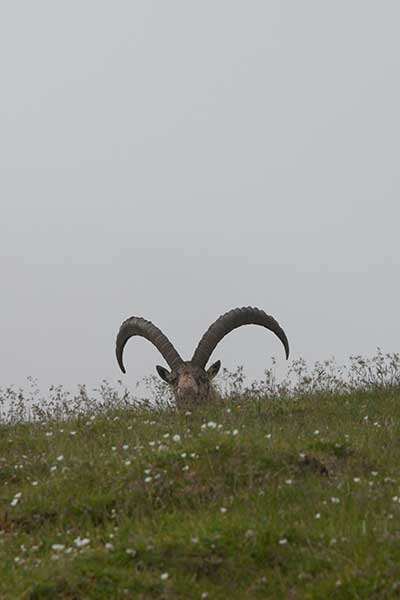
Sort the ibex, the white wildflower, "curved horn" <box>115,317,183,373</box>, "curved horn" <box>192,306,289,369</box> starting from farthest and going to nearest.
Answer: "curved horn" <box>115,317,183,373</box>, "curved horn" <box>192,306,289,369</box>, the ibex, the white wildflower

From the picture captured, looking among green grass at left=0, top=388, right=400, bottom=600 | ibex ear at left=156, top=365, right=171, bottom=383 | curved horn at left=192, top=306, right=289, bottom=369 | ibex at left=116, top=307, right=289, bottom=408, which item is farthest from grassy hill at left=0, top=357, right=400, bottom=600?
ibex ear at left=156, top=365, right=171, bottom=383

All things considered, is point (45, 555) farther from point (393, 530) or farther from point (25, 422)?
point (25, 422)

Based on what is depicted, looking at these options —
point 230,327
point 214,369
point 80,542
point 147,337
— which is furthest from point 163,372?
point 80,542

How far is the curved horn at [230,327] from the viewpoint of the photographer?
A: 18.9 meters

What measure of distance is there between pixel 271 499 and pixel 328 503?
0.52m

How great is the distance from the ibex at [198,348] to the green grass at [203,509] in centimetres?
452

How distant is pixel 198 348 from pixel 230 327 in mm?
756

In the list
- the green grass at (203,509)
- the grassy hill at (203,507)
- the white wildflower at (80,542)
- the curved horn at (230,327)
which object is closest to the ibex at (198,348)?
the curved horn at (230,327)

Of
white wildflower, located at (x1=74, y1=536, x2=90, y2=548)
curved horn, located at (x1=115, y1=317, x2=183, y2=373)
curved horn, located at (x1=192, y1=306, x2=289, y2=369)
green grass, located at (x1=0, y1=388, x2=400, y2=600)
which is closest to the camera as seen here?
green grass, located at (x1=0, y1=388, x2=400, y2=600)

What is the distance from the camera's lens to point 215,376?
63.6 ft

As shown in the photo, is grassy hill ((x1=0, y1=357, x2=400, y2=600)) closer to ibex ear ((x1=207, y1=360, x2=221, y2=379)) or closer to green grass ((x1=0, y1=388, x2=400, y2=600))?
green grass ((x1=0, y1=388, x2=400, y2=600))

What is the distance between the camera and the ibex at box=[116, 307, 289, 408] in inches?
725

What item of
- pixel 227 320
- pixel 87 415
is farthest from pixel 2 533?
pixel 227 320

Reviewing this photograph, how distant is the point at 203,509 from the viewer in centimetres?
951
